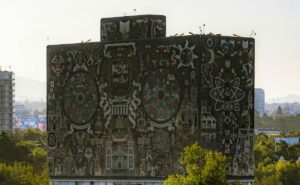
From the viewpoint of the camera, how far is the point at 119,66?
36.7 metres

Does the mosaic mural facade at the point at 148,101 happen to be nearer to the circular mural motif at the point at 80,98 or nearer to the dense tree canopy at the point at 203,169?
the circular mural motif at the point at 80,98

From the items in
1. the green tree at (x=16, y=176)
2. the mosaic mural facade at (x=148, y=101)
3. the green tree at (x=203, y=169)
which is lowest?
the green tree at (x=16, y=176)

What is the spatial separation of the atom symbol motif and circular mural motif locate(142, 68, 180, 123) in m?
1.58

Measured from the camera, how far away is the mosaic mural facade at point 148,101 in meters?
35.3

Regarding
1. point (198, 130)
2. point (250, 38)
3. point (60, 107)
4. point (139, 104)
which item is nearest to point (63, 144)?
point (60, 107)

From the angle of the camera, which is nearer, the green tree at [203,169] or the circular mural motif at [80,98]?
the green tree at [203,169]

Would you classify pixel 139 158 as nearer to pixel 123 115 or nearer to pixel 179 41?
pixel 123 115

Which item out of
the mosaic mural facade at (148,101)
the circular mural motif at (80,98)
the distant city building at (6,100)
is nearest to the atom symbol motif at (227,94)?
the mosaic mural facade at (148,101)

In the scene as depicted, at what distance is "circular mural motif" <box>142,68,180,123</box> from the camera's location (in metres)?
35.7

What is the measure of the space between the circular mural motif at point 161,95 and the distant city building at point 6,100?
10010 centimetres

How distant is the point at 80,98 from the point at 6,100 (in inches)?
4038

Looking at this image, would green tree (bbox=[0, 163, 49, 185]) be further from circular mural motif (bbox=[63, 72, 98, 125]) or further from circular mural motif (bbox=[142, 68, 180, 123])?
circular mural motif (bbox=[142, 68, 180, 123])

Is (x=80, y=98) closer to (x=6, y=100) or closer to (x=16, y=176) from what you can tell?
(x=16, y=176)

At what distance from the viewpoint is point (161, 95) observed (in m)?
35.9
